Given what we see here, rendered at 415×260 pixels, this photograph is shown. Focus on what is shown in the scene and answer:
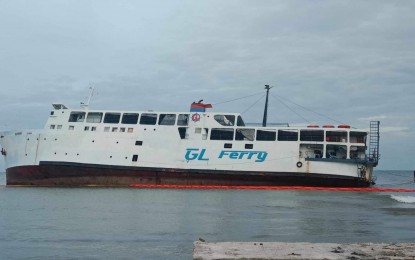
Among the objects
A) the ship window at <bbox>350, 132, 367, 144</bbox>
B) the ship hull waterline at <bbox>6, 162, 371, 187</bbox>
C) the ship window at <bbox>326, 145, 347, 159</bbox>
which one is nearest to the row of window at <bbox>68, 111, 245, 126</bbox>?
the ship hull waterline at <bbox>6, 162, 371, 187</bbox>

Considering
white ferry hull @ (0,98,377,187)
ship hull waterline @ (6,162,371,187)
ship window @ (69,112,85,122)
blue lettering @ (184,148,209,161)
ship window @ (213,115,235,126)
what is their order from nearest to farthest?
ship hull waterline @ (6,162,371,187) < white ferry hull @ (0,98,377,187) < blue lettering @ (184,148,209,161) < ship window @ (213,115,235,126) < ship window @ (69,112,85,122)

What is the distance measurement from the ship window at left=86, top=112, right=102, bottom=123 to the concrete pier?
3121 cm

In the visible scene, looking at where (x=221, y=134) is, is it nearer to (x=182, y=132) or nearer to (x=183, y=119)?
(x=182, y=132)

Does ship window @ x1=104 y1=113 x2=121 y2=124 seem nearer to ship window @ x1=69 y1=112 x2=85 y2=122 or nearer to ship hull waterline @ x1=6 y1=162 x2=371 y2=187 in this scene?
ship window @ x1=69 y1=112 x2=85 y2=122

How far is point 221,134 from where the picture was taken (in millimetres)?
36031

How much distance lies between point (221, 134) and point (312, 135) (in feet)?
23.2

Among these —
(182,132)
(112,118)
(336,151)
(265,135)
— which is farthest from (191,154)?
(336,151)

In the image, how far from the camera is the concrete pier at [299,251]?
6.59 meters

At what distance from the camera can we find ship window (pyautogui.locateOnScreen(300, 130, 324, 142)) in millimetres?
35719

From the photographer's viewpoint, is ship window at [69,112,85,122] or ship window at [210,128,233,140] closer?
ship window at [210,128,233,140]

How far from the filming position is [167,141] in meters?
35.9

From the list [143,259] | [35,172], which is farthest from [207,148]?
[143,259]

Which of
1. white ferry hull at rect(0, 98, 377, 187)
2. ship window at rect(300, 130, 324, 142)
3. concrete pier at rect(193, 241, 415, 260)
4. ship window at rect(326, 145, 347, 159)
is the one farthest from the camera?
ship window at rect(300, 130, 324, 142)

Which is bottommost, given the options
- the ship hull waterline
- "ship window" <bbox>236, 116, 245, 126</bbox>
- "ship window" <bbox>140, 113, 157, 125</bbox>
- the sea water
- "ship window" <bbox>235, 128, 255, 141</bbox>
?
the sea water
